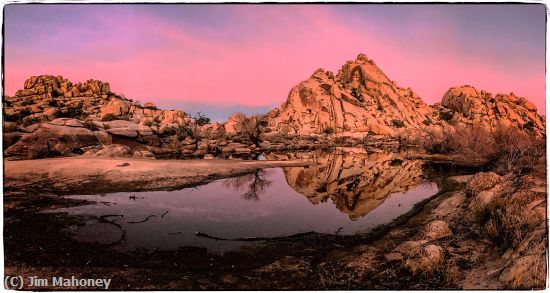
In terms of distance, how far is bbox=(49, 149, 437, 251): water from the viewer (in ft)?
27.8

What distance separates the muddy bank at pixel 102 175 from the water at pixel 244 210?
964mm

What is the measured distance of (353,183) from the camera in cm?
1677

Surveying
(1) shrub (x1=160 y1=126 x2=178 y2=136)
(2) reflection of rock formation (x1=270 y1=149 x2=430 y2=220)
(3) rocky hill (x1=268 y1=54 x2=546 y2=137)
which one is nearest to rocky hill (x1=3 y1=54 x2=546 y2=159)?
(1) shrub (x1=160 y1=126 x2=178 y2=136)

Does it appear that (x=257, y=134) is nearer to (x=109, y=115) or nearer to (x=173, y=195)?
(x=109, y=115)

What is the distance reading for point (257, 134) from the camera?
43031 mm

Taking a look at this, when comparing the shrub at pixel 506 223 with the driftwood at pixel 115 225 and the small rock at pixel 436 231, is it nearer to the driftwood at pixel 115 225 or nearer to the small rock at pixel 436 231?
the small rock at pixel 436 231

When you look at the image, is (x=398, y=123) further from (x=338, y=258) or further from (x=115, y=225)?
(x=115, y=225)

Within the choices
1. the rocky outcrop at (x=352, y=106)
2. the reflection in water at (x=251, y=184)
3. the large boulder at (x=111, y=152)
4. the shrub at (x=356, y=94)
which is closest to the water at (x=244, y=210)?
the reflection in water at (x=251, y=184)

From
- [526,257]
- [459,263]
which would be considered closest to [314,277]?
[459,263]

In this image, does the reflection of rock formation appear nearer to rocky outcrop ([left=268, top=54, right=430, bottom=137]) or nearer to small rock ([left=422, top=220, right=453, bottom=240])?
small rock ([left=422, top=220, right=453, bottom=240])

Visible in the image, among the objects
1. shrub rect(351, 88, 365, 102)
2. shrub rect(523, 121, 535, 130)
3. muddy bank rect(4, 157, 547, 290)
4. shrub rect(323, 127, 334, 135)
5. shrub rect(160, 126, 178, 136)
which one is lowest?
muddy bank rect(4, 157, 547, 290)

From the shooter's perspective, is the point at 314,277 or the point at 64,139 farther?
the point at 64,139

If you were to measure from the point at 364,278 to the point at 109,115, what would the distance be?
35.9 metres

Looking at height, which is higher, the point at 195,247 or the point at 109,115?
the point at 109,115
